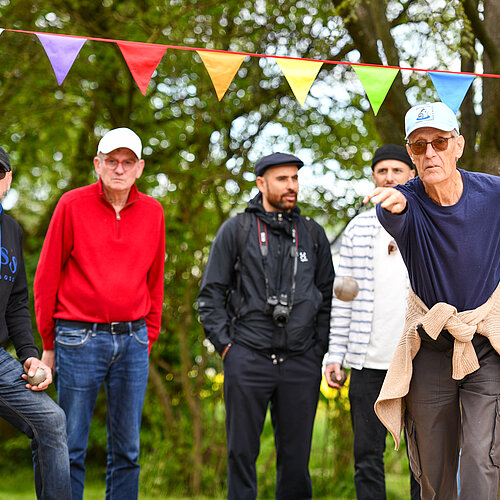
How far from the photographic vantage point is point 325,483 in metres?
7.28

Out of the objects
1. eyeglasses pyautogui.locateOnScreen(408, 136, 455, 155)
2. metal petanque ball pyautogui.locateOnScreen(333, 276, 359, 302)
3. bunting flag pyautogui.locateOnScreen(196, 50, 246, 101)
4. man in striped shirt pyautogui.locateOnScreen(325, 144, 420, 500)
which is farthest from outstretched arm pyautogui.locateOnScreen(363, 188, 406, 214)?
bunting flag pyautogui.locateOnScreen(196, 50, 246, 101)

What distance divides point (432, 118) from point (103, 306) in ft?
6.61

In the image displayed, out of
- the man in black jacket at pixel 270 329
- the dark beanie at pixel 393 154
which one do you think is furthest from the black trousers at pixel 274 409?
the dark beanie at pixel 393 154

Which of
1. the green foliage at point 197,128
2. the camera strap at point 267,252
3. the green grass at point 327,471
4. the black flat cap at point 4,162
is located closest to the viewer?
the black flat cap at point 4,162

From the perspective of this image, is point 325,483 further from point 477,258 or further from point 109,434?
point 477,258

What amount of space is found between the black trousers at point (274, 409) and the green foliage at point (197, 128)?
2.96 m

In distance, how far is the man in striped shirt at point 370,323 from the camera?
402cm

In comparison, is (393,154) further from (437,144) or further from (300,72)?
(437,144)

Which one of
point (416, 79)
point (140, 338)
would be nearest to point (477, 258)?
point (140, 338)

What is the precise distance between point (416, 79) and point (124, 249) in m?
3.64

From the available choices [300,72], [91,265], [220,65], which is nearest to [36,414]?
[91,265]

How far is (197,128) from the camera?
7.26m

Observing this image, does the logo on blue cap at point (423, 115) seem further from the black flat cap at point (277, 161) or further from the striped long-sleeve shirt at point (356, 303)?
the black flat cap at point (277, 161)

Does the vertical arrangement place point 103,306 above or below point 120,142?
below
